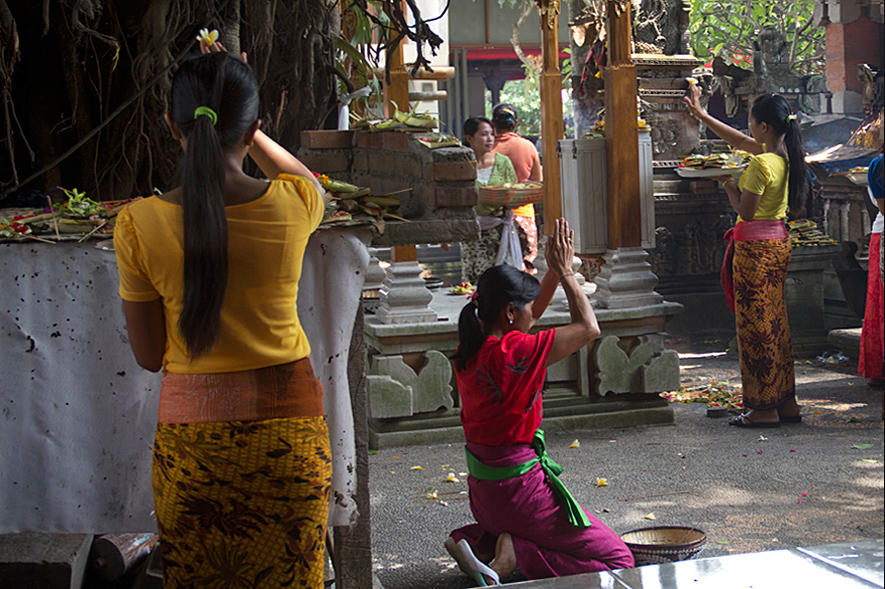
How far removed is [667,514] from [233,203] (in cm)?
297

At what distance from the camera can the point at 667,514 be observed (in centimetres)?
414

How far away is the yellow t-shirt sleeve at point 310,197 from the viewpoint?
6.57 ft

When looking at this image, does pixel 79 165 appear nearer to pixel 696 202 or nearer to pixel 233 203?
pixel 233 203

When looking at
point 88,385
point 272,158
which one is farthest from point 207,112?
point 88,385

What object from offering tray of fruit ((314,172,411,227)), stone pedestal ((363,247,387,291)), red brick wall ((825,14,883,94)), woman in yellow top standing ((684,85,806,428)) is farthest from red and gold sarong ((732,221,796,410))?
red brick wall ((825,14,883,94))

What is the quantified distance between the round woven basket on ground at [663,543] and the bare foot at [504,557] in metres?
0.50

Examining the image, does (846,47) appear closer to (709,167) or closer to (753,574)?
(709,167)

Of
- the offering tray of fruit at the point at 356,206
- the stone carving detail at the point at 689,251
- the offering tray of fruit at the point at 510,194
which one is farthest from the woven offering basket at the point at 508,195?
the offering tray of fruit at the point at 356,206

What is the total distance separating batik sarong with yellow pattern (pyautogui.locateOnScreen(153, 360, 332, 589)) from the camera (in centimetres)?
196

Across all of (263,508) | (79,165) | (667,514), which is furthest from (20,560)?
(667,514)

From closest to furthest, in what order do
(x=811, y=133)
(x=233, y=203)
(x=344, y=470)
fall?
(x=233, y=203), (x=344, y=470), (x=811, y=133)

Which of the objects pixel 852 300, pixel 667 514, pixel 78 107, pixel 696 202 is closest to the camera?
pixel 78 107

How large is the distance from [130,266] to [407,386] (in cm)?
356

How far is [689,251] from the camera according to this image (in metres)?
9.51
